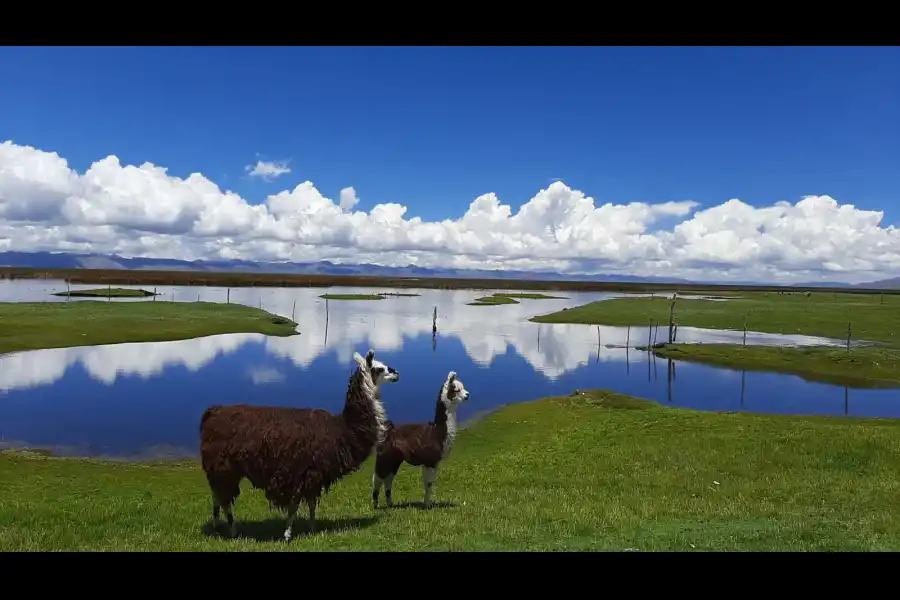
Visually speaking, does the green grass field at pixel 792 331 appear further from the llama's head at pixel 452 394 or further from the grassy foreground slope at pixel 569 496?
the llama's head at pixel 452 394

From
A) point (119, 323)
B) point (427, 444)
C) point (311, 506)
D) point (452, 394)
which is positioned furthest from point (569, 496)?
point (119, 323)

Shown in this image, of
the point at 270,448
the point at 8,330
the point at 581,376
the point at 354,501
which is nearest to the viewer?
the point at 270,448

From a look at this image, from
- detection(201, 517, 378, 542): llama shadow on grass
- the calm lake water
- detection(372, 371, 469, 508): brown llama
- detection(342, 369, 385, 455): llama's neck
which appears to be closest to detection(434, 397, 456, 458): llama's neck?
detection(372, 371, 469, 508): brown llama

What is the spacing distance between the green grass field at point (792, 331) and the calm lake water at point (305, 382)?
4.09 m

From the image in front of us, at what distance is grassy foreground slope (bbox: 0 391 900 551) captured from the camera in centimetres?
1008

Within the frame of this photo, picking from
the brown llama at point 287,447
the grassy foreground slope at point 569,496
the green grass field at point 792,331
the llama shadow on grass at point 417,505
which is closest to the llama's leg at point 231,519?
the brown llama at point 287,447

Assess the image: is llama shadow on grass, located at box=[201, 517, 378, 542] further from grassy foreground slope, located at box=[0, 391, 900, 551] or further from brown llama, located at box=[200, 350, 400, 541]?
brown llama, located at box=[200, 350, 400, 541]

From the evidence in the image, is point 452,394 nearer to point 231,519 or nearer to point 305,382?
point 231,519

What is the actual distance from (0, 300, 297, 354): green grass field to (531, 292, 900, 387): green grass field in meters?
46.5
